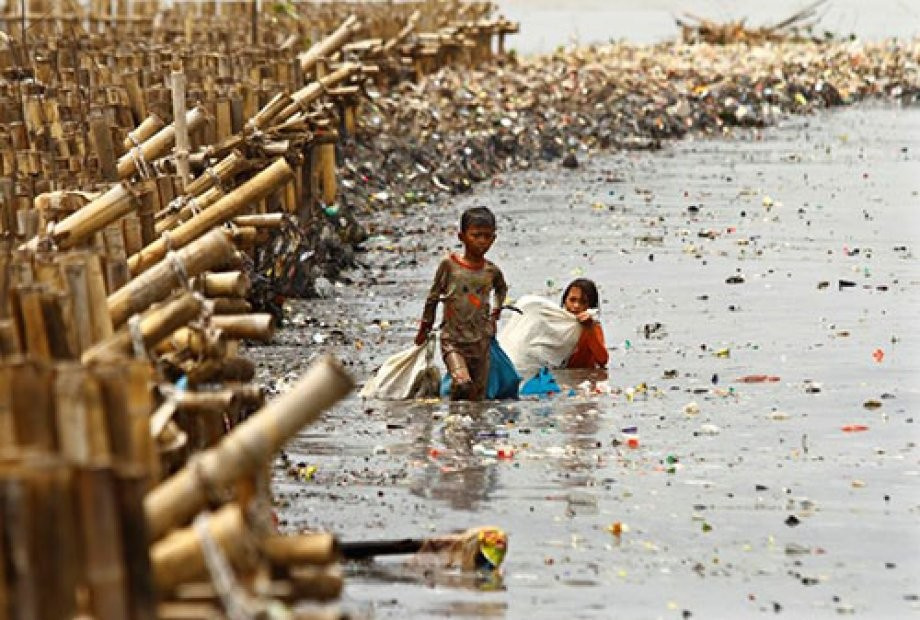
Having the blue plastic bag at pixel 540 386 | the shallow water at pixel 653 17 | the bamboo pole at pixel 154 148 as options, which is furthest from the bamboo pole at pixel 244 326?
the shallow water at pixel 653 17

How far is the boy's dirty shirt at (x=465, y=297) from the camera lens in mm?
11938

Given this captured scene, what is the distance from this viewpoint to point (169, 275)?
7.27 metres

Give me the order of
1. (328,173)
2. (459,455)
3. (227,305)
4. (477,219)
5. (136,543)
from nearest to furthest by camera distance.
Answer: (136,543), (227,305), (459,455), (477,219), (328,173)

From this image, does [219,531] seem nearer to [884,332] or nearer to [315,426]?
[315,426]

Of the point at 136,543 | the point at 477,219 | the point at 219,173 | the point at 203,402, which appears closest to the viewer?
the point at 136,543

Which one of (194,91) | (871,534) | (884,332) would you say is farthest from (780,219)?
(871,534)

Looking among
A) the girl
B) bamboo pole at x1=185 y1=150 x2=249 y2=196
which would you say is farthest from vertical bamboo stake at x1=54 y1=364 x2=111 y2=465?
the girl

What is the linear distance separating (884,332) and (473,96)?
655 inches

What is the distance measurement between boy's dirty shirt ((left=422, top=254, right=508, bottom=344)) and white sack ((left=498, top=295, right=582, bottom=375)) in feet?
3.88

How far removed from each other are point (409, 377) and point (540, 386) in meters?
0.85

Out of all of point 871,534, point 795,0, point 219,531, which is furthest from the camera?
point 795,0

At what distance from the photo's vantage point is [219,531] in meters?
4.93

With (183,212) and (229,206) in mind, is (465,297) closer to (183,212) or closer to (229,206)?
(183,212)

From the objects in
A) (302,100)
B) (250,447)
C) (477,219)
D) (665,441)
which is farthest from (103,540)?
(302,100)
